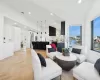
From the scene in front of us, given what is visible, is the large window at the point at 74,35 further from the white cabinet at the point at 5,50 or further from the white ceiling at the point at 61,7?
→ the white cabinet at the point at 5,50

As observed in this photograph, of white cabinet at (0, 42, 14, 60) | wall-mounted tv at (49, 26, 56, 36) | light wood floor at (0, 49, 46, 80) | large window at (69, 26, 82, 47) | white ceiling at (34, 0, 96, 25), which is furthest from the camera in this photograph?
wall-mounted tv at (49, 26, 56, 36)

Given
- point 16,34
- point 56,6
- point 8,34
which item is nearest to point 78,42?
point 56,6

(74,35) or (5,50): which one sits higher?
(74,35)

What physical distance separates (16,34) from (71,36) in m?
5.02

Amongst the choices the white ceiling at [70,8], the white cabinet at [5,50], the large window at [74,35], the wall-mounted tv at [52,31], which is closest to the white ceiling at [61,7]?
the white ceiling at [70,8]

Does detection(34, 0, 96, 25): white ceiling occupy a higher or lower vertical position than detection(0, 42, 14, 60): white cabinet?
higher

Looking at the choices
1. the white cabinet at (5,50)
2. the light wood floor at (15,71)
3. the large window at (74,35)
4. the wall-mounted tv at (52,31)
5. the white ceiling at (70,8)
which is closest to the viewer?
the light wood floor at (15,71)

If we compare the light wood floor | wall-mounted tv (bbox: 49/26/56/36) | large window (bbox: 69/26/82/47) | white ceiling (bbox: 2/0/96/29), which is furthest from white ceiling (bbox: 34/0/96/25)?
wall-mounted tv (bbox: 49/26/56/36)

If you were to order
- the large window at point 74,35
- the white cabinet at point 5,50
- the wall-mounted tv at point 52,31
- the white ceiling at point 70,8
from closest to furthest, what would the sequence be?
the white ceiling at point 70,8
the white cabinet at point 5,50
the large window at point 74,35
the wall-mounted tv at point 52,31

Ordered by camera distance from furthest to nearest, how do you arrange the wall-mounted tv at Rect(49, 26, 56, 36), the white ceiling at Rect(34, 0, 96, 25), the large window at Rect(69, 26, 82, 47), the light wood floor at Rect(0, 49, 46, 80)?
the wall-mounted tv at Rect(49, 26, 56, 36), the large window at Rect(69, 26, 82, 47), the white ceiling at Rect(34, 0, 96, 25), the light wood floor at Rect(0, 49, 46, 80)

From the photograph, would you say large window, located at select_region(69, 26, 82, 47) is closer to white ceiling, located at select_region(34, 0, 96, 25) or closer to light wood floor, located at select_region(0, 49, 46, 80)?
white ceiling, located at select_region(34, 0, 96, 25)

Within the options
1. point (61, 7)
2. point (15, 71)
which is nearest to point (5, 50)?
point (15, 71)

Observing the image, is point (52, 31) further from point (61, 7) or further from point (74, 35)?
point (61, 7)

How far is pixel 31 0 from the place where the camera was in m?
4.09
